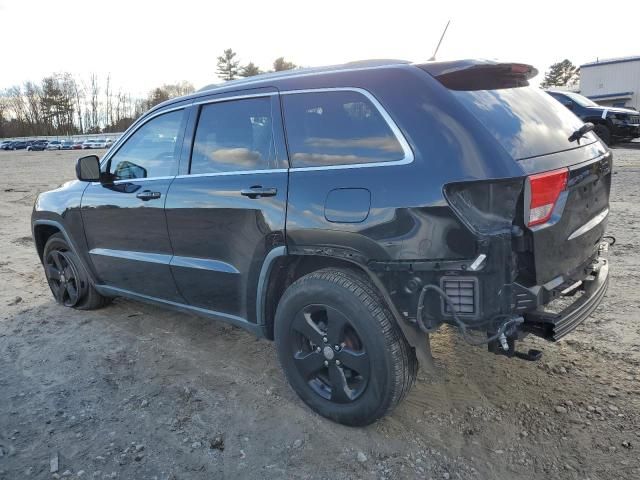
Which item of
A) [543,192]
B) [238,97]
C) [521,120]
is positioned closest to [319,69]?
[238,97]

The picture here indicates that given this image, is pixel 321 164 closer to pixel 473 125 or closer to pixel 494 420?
pixel 473 125

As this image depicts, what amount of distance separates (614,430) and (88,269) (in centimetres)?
404

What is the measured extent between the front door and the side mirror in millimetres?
101

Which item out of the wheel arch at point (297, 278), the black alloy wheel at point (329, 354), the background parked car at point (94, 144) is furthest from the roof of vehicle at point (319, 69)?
the background parked car at point (94, 144)

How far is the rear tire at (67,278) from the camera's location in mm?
4684

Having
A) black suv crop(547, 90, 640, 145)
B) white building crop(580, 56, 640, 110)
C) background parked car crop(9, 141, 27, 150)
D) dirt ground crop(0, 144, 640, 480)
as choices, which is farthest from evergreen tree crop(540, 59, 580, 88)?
dirt ground crop(0, 144, 640, 480)

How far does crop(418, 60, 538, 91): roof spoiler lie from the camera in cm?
259

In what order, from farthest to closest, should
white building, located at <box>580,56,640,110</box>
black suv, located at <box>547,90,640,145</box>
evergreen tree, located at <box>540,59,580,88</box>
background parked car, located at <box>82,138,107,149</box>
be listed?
evergreen tree, located at <box>540,59,580,88</box> < background parked car, located at <box>82,138,107,149</box> < white building, located at <box>580,56,640,110</box> < black suv, located at <box>547,90,640,145</box>

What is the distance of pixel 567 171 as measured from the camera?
2537mm

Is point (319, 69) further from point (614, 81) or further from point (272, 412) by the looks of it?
point (614, 81)

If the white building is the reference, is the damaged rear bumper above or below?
below

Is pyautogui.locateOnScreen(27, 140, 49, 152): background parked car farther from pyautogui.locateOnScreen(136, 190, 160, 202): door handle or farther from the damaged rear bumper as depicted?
the damaged rear bumper

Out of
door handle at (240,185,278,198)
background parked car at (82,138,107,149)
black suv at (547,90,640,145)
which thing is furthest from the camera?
background parked car at (82,138,107,149)

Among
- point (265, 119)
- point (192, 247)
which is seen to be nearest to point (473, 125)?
point (265, 119)
